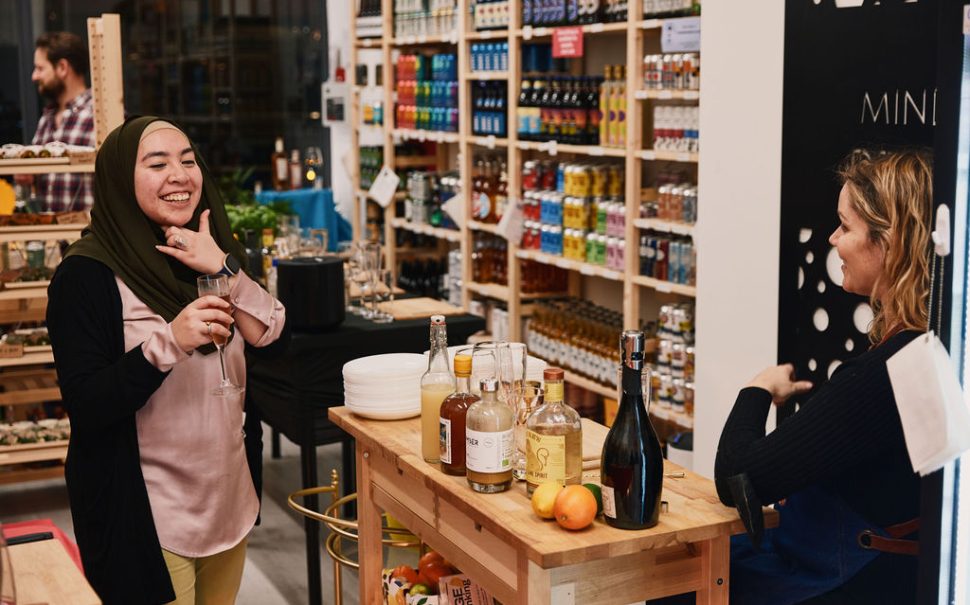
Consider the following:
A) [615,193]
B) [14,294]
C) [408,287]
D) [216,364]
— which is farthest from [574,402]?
[216,364]

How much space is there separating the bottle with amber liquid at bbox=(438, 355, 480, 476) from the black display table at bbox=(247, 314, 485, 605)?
1.82m

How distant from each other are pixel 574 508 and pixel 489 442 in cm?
23

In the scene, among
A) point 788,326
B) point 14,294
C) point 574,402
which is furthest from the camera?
point 574,402

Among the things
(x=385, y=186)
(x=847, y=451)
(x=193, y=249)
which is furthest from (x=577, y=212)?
(x=847, y=451)

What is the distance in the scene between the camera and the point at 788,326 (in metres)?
3.61

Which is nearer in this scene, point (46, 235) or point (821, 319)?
point (821, 319)

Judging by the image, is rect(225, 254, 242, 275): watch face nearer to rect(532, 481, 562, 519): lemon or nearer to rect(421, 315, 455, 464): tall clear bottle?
rect(421, 315, 455, 464): tall clear bottle

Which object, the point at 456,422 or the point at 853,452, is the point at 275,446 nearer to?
the point at 456,422

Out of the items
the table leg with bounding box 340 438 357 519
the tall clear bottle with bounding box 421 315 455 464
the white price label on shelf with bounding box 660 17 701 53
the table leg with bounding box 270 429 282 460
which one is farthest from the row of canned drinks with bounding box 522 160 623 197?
the tall clear bottle with bounding box 421 315 455 464

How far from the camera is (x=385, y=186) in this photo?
7.68 metres

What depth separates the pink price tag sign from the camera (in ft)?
18.3

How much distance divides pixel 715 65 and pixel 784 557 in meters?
1.98

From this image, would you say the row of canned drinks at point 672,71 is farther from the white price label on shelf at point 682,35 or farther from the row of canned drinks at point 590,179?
the row of canned drinks at point 590,179

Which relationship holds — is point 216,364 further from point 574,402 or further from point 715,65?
point 574,402
